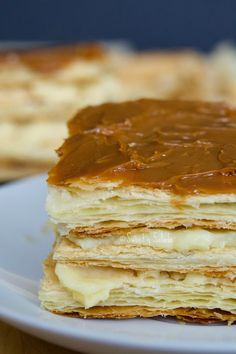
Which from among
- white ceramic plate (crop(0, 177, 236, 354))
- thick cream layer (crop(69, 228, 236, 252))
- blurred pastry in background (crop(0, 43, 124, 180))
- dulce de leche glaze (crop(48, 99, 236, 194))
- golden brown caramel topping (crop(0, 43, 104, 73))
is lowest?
white ceramic plate (crop(0, 177, 236, 354))

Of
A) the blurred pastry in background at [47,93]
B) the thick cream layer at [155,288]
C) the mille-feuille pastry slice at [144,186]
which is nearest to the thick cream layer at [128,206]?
the mille-feuille pastry slice at [144,186]

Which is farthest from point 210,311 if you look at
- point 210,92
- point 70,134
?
point 210,92

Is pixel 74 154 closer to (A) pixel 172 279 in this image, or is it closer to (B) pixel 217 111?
(A) pixel 172 279

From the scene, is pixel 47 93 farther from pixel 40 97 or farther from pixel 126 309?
pixel 126 309

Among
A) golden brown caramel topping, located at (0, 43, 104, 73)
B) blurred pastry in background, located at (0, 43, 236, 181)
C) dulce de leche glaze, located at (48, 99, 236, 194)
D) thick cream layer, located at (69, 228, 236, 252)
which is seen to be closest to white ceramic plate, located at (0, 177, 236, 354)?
thick cream layer, located at (69, 228, 236, 252)

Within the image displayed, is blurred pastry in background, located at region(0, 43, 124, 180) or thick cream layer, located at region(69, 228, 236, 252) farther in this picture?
blurred pastry in background, located at region(0, 43, 124, 180)

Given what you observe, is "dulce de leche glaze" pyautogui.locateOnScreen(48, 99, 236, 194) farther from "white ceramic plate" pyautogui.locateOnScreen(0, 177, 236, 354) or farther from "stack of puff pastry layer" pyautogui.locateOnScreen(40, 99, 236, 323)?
"white ceramic plate" pyautogui.locateOnScreen(0, 177, 236, 354)
